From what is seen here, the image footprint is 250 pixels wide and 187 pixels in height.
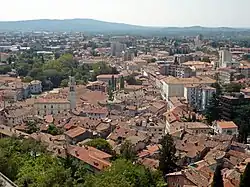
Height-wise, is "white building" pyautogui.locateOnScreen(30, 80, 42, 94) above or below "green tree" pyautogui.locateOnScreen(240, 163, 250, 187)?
below

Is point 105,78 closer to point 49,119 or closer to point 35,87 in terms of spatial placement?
point 35,87

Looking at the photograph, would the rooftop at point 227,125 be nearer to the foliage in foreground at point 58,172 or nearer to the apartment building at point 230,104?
the apartment building at point 230,104

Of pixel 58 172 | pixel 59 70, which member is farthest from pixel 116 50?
pixel 58 172

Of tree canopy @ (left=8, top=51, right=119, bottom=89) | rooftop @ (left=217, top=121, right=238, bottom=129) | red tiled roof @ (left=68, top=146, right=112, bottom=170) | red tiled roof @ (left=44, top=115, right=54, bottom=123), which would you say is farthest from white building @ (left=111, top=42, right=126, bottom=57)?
red tiled roof @ (left=68, top=146, right=112, bottom=170)

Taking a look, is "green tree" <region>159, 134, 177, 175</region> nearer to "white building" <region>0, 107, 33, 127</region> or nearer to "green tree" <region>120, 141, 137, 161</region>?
"green tree" <region>120, 141, 137, 161</region>

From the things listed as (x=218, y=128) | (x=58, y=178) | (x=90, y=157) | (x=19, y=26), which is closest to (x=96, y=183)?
(x=58, y=178)

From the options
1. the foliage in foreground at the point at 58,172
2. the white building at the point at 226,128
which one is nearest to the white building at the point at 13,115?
the foliage in foreground at the point at 58,172
